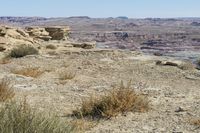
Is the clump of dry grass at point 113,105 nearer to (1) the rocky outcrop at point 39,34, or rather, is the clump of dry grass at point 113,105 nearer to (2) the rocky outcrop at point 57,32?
(1) the rocky outcrop at point 39,34

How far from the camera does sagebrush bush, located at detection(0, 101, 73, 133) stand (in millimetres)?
5551

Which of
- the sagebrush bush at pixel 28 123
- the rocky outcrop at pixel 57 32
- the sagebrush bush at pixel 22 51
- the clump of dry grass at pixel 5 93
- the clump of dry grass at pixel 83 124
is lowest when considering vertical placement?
the rocky outcrop at pixel 57 32

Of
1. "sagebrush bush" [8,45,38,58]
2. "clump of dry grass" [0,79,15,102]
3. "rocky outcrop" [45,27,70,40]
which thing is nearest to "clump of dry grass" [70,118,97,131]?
"clump of dry grass" [0,79,15,102]

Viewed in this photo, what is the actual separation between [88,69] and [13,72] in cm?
345

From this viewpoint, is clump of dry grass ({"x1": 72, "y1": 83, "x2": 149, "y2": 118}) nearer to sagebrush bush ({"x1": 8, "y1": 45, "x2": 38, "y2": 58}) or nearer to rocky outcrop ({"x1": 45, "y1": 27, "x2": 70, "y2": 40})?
sagebrush bush ({"x1": 8, "y1": 45, "x2": 38, "y2": 58})

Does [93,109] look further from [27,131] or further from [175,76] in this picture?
[175,76]

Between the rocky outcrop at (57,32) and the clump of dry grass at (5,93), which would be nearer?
the clump of dry grass at (5,93)

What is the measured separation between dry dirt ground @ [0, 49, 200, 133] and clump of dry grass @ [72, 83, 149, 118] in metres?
0.18

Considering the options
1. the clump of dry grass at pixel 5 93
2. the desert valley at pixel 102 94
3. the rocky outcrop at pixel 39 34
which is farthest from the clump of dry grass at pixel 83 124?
the rocky outcrop at pixel 39 34

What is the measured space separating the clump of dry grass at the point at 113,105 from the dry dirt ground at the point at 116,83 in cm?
18

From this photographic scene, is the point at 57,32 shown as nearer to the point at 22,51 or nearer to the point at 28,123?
the point at 22,51

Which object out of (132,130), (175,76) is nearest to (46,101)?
(132,130)

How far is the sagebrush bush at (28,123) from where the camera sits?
18.2 ft

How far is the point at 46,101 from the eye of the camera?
10375 mm
